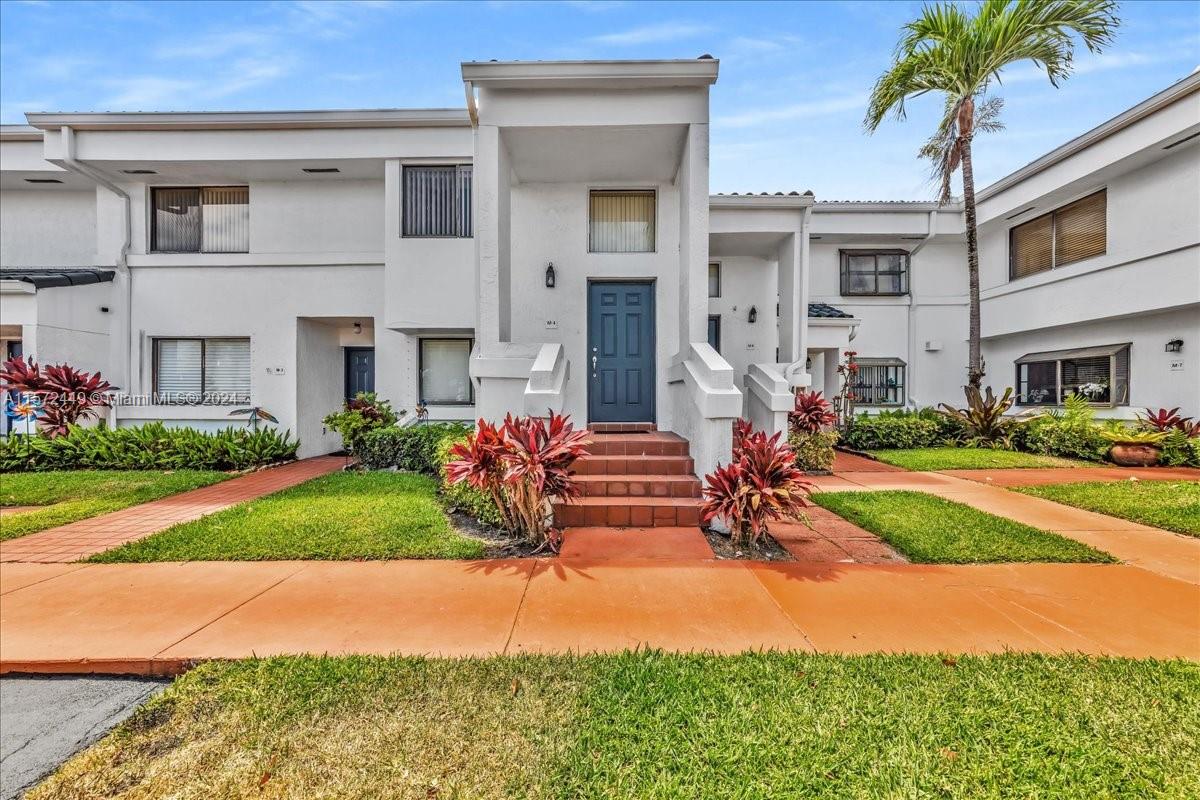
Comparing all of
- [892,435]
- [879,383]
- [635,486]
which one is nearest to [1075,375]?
[879,383]

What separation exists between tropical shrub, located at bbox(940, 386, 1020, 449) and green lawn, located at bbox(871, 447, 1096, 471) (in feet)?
1.43

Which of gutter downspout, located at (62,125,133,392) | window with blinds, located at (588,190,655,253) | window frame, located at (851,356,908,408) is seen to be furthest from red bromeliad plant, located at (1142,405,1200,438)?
gutter downspout, located at (62,125,133,392)

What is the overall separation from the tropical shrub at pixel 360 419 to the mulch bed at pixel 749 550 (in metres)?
6.30

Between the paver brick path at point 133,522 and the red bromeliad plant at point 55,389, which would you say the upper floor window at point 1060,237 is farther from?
the red bromeliad plant at point 55,389

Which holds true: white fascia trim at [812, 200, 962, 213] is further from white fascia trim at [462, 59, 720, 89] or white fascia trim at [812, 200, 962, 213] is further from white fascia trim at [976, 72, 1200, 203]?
white fascia trim at [462, 59, 720, 89]

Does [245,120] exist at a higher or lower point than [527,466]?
higher

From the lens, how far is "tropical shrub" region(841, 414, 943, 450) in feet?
35.1

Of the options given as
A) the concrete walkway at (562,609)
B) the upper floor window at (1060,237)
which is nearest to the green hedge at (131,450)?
the concrete walkway at (562,609)

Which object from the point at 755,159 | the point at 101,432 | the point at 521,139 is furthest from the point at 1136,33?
the point at 101,432

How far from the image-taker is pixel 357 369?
11.4 m

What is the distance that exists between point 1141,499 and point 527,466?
724 centimetres

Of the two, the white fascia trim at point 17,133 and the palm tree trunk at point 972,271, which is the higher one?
the white fascia trim at point 17,133

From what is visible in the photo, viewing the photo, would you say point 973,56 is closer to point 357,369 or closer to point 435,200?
point 435,200

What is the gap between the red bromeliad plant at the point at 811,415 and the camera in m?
8.34
